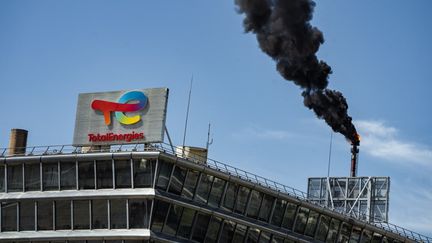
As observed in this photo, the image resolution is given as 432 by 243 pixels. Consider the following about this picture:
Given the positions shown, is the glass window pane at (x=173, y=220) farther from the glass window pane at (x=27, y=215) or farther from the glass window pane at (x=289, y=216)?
the glass window pane at (x=289, y=216)

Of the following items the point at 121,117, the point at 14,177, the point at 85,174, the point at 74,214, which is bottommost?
the point at 74,214

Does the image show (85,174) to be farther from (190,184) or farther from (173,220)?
(190,184)

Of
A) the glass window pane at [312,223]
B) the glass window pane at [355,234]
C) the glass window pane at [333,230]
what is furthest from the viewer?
the glass window pane at [355,234]

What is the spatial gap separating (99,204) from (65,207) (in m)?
3.13

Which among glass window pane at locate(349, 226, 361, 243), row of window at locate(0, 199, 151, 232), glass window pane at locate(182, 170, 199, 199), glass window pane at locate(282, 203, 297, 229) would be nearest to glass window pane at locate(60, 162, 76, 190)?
row of window at locate(0, 199, 151, 232)

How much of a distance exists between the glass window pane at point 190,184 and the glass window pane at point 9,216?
1446 cm

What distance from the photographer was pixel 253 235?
74438 mm

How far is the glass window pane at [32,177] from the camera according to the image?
72062 mm

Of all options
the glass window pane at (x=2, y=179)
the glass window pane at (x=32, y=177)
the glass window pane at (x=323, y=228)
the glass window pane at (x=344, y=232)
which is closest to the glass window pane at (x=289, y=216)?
the glass window pane at (x=323, y=228)

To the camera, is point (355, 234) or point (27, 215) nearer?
point (27, 215)

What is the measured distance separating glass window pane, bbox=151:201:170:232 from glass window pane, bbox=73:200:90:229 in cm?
576

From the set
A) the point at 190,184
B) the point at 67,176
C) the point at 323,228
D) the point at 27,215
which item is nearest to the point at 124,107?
the point at 67,176

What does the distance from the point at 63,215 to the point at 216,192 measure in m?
12.4

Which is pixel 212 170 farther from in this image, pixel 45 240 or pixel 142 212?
pixel 45 240
